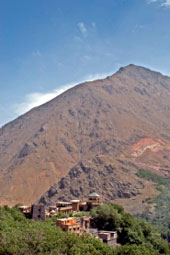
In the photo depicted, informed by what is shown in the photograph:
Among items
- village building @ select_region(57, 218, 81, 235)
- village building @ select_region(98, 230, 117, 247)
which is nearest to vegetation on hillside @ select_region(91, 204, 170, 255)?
village building @ select_region(98, 230, 117, 247)

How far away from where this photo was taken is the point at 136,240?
42188 mm

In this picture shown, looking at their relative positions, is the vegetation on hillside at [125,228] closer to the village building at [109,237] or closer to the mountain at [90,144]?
the village building at [109,237]

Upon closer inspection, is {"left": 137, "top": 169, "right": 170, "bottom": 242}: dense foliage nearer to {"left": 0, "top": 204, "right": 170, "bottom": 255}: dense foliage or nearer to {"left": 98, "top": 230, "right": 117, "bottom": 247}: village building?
{"left": 98, "top": 230, "right": 117, "bottom": 247}: village building

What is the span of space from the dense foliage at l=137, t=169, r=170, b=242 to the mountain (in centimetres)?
298

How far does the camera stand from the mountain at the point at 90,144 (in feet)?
312

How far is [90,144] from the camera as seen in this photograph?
446ft

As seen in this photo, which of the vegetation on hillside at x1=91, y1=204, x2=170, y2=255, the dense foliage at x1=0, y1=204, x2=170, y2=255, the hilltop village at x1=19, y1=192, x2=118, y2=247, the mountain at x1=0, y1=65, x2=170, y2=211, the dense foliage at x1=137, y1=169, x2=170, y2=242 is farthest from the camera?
the mountain at x1=0, y1=65, x2=170, y2=211

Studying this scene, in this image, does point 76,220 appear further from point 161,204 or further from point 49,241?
point 161,204

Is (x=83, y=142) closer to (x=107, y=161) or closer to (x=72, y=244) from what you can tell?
(x=107, y=161)

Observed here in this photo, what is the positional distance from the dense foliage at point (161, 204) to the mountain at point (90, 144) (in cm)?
298

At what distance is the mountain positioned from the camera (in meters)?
95.0

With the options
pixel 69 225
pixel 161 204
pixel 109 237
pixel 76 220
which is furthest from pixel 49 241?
pixel 161 204

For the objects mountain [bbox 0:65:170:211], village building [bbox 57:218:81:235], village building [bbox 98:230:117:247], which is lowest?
village building [bbox 98:230:117:247]

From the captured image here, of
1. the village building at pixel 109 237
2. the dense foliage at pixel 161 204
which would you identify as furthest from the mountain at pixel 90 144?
the village building at pixel 109 237
